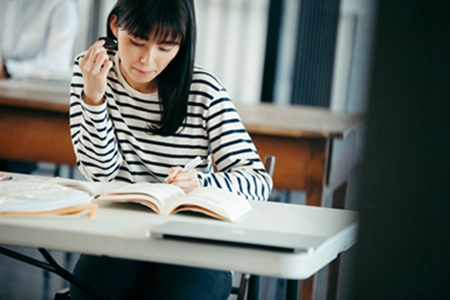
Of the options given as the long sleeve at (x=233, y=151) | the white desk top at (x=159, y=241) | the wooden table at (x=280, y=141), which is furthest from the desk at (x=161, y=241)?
the wooden table at (x=280, y=141)

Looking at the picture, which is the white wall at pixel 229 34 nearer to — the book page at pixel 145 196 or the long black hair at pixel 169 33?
the long black hair at pixel 169 33

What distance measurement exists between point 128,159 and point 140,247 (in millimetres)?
654

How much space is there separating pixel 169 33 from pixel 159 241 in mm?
640

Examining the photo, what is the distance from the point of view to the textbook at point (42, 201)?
2.66 feet

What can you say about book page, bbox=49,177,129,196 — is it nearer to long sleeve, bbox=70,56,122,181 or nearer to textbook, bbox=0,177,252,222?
textbook, bbox=0,177,252,222

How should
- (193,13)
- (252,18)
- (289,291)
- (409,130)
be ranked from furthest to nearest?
1. (252,18)
2. (193,13)
3. (289,291)
4. (409,130)

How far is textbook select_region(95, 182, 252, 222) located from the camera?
875 millimetres

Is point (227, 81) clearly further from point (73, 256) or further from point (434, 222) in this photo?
point (434, 222)

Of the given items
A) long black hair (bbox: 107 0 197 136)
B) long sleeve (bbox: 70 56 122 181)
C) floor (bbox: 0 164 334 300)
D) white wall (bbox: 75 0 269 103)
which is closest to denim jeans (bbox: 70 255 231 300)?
long sleeve (bbox: 70 56 122 181)

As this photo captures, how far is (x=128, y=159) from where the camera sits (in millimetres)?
1348

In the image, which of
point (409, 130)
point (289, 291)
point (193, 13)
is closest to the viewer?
point (409, 130)

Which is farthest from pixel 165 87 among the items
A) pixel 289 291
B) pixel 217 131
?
pixel 289 291

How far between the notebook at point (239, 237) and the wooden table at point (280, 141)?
1037mm

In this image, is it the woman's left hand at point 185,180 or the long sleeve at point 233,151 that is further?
the long sleeve at point 233,151
